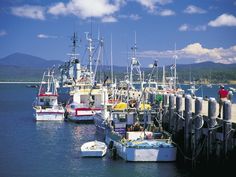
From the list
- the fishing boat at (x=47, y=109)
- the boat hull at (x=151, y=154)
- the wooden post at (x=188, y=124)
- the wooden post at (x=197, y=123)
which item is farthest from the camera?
the fishing boat at (x=47, y=109)

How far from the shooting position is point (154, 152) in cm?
3288

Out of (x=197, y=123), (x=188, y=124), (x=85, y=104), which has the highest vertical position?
(x=197, y=123)

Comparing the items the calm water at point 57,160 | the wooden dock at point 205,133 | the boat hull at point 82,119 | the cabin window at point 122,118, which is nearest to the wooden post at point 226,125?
the wooden dock at point 205,133

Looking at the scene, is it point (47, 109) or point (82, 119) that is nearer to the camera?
point (82, 119)

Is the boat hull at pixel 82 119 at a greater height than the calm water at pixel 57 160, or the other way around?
the boat hull at pixel 82 119

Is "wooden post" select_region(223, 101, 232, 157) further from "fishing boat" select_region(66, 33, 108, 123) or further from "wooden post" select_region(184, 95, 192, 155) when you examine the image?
"fishing boat" select_region(66, 33, 108, 123)

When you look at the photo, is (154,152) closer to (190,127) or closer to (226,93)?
(190,127)

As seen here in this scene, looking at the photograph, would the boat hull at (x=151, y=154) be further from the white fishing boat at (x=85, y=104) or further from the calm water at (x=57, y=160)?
the white fishing boat at (x=85, y=104)

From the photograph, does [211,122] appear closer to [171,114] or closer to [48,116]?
[171,114]

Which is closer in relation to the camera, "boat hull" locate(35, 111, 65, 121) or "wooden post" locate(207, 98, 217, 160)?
"wooden post" locate(207, 98, 217, 160)

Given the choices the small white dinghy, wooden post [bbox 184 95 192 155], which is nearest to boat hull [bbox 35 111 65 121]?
the small white dinghy

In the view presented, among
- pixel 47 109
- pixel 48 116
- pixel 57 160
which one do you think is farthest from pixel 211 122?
pixel 47 109

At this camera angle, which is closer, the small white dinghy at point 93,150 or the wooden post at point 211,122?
the wooden post at point 211,122

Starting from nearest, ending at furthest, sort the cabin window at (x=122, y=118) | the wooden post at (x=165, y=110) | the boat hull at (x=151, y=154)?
the boat hull at (x=151, y=154), the wooden post at (x=165, y=110), the cabin window at (x=122, y=118)
